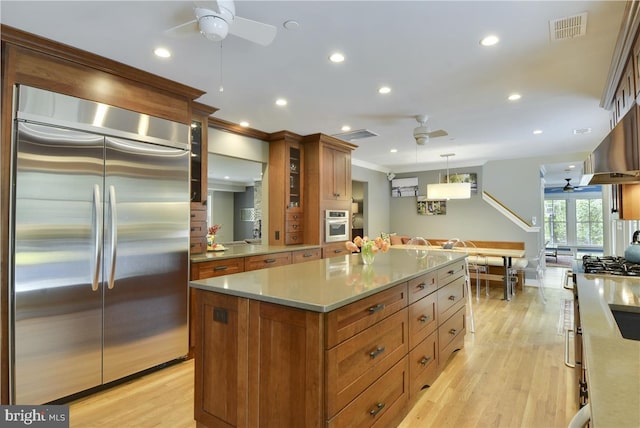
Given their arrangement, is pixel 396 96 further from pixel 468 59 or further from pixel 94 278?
pixel 94 278

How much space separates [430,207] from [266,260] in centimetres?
547

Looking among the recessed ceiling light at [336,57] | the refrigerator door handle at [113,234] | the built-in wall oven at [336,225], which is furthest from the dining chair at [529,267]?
the refrigerator door handle at [113,234]

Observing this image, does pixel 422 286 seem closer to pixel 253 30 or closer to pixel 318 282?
pixel 318 282

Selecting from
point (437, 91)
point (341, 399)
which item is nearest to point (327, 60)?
point (437, 91)

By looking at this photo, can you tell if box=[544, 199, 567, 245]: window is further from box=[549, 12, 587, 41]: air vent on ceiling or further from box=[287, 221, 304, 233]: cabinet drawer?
box=[549, 12, 587, 41]: air vent on ceiling

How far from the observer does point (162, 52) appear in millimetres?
2445

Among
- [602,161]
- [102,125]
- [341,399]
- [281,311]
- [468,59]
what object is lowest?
[341,399]

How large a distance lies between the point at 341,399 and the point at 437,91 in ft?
9.29

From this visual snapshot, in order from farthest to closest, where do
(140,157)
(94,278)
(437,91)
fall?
1. (437,91)
2. (140,157)
3. (94,278)

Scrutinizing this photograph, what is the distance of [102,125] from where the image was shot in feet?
8.34

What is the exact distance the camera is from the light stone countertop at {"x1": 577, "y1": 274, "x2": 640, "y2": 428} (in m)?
0.69

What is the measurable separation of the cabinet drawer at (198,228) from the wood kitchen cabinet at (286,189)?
4.45ft

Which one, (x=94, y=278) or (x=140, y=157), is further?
(x=140, y=157)

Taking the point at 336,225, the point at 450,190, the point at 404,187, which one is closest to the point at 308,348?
the point at 336,225
